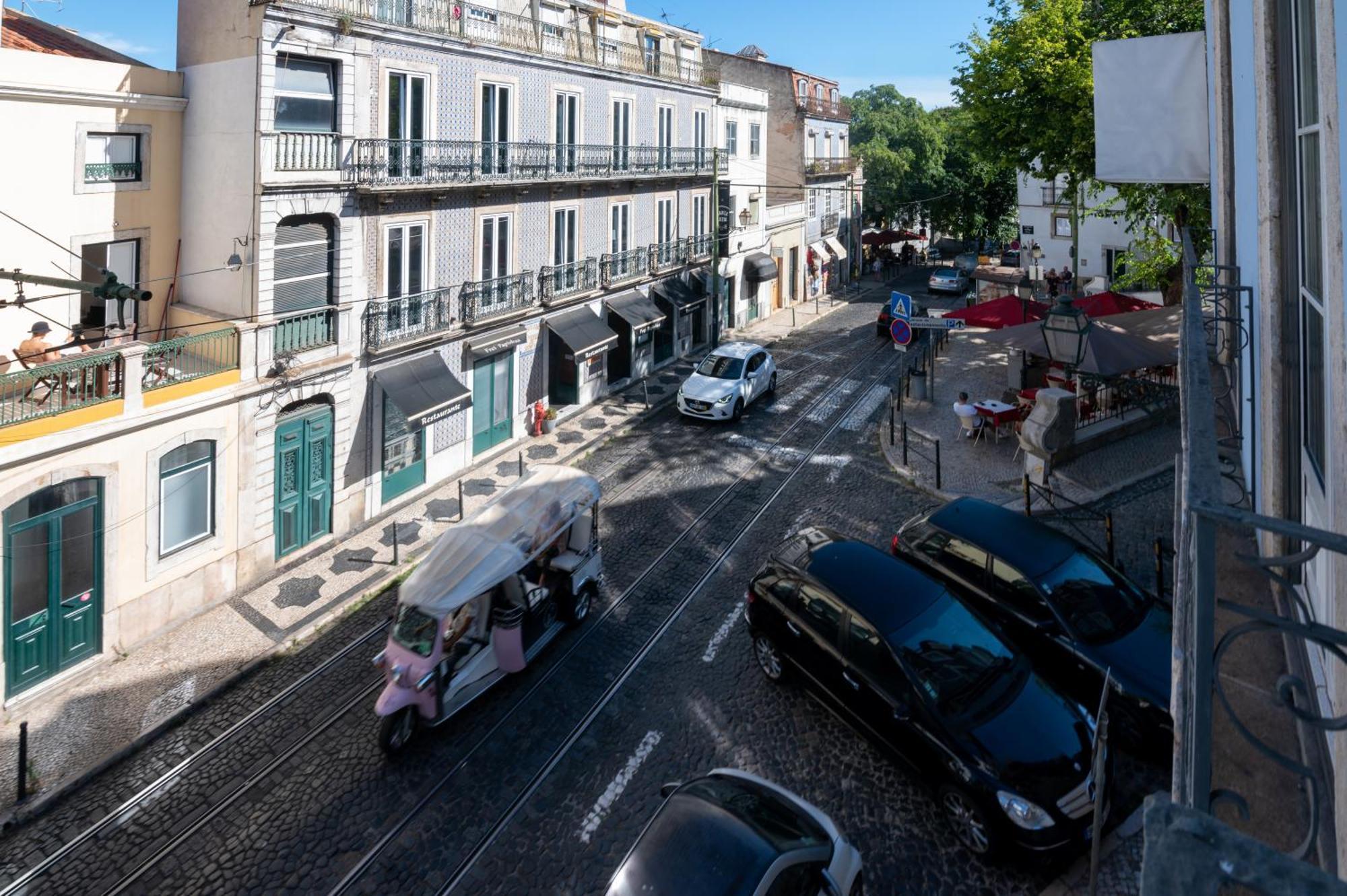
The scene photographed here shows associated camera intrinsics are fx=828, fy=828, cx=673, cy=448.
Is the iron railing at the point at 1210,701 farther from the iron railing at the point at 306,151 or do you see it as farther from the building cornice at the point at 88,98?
the building cornice at the point at 88,98

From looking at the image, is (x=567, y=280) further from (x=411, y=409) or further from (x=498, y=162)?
(x=411, y=409)

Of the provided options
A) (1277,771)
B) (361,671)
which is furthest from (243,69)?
(1277,771)

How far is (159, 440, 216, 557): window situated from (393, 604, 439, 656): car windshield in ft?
18.2

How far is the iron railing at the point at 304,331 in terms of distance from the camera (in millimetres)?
14703

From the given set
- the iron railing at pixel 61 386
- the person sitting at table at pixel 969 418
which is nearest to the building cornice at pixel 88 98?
the iron railing at pixel 61 386

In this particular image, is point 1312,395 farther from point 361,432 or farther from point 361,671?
point 361,432

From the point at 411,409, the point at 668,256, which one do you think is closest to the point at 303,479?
the point at 411,409

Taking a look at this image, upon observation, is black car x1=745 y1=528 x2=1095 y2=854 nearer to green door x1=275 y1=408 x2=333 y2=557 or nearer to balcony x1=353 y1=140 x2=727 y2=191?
green door x1=275 y1=408 x2=333 y2=557

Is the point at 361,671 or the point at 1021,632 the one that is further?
the point at 361,671

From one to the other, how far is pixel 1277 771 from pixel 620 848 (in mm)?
5714

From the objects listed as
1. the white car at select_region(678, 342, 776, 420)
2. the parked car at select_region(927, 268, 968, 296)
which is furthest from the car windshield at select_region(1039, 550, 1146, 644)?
the parked car at select_region(927, 268, 968, 296)

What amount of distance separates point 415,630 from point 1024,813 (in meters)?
6.75

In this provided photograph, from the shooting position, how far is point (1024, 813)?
7.46 m

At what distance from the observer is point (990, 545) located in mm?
10734
